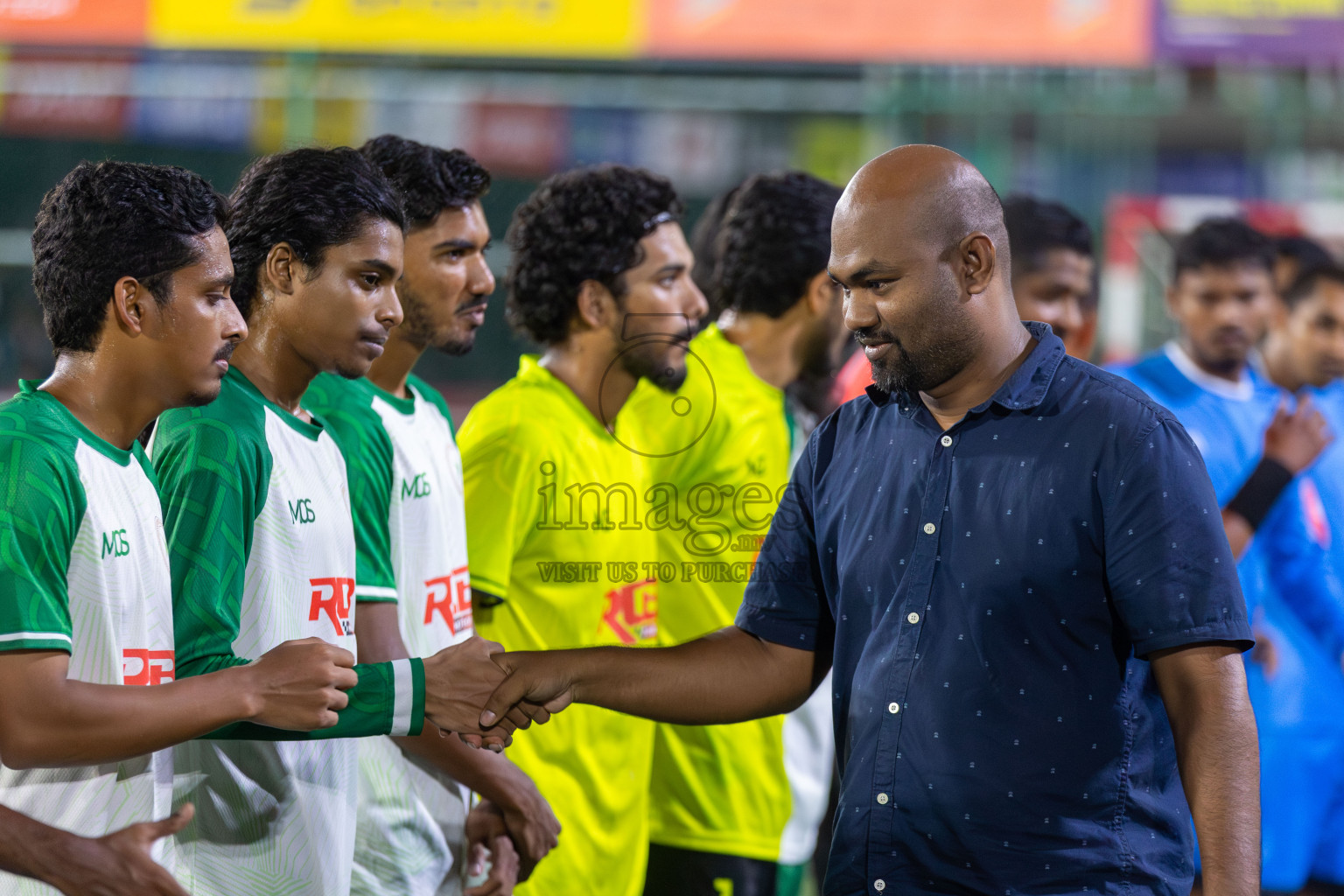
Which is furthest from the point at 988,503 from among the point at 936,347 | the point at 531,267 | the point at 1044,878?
the point at 531,267

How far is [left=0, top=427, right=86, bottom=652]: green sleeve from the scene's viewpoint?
1.71 metres

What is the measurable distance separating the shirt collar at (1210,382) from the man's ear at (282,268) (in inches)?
137

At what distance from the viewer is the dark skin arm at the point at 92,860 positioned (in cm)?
174

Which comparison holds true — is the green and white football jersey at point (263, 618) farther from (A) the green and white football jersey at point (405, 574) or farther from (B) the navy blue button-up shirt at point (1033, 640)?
(B) the navy blue button-up shirt at point (1033, 640)

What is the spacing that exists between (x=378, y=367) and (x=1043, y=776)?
5.22 feet

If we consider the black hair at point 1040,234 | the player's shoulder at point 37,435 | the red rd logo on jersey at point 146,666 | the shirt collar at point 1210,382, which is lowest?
the red rd logo on jersey at point 146,666

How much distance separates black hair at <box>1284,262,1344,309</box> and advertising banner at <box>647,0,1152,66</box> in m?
4.11

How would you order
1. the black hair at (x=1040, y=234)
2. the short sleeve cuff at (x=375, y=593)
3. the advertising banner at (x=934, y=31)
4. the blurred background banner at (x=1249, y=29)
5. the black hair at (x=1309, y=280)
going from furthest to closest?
1. the advertising banner at (x=934, y=31)
2. the blurred background banner at (x=1249, y=29)
3. the black hair at (x=1309, y=280)
4. the black hair at (x=1040, y=234)
5. the short sleeve cuff at (x=375, y=593)

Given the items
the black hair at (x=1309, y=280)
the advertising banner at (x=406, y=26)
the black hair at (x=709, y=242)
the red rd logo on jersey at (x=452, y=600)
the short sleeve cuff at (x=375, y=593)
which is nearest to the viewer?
the short sleeve cuff at (x=375, y=593)

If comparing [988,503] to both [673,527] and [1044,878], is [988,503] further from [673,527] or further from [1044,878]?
[673,527]

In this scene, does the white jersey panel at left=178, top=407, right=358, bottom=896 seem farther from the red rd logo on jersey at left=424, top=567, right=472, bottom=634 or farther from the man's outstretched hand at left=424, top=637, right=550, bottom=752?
the red rd logo on jersey at left=424, top=567, right=472, bottom=634

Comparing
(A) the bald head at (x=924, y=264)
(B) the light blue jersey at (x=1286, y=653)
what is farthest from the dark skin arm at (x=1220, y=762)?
(B) the light blue jersey at (x=1286, y=653)

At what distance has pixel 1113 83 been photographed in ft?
31.8

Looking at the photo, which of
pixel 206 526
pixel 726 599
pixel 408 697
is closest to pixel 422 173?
pixel 206 526
